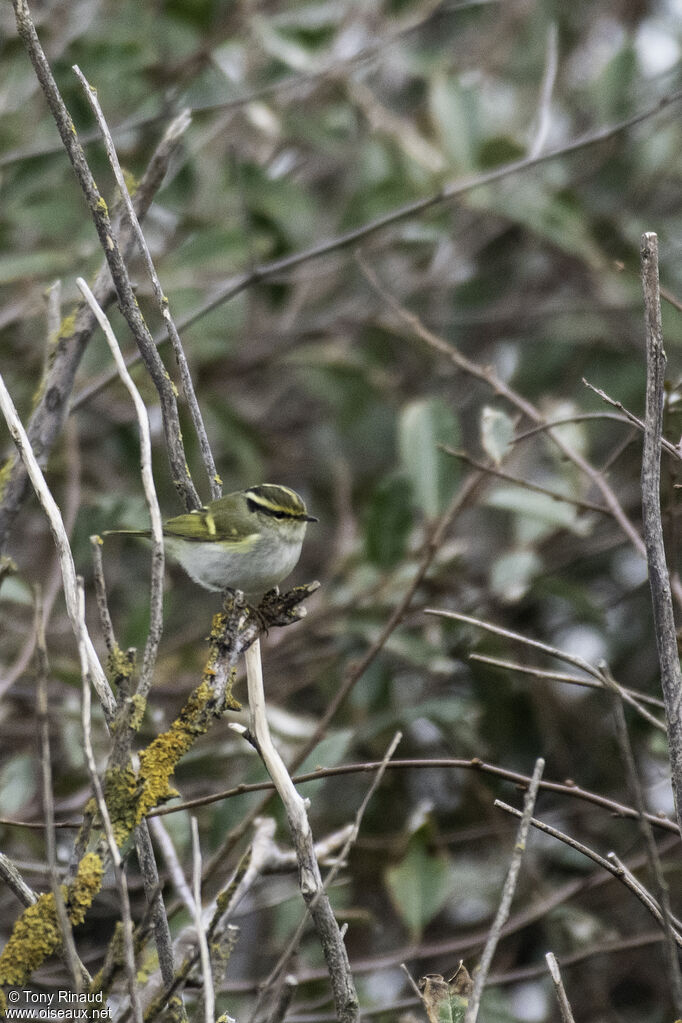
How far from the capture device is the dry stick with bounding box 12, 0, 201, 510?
5.30 ft

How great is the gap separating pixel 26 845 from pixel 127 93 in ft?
9.11

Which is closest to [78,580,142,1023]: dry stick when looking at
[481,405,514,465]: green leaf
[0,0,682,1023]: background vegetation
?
[0,0,682,1023]: background vegetation

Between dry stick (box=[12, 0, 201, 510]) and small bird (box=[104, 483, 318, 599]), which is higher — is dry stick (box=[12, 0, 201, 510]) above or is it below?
above

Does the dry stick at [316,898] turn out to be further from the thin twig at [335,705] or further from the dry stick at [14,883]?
the thin twig at [335,705]

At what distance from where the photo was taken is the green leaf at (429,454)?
3.78 m

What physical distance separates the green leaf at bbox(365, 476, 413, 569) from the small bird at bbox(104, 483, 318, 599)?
71 cm

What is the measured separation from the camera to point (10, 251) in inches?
167

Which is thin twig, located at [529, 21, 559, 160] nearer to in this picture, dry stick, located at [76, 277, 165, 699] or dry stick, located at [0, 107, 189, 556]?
dry stick, located at [0, 107, 189, 556]

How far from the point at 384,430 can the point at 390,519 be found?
1.66 m

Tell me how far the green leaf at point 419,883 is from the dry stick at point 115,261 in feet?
5.26

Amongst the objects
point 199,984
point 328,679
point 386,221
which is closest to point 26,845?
point 328,679
